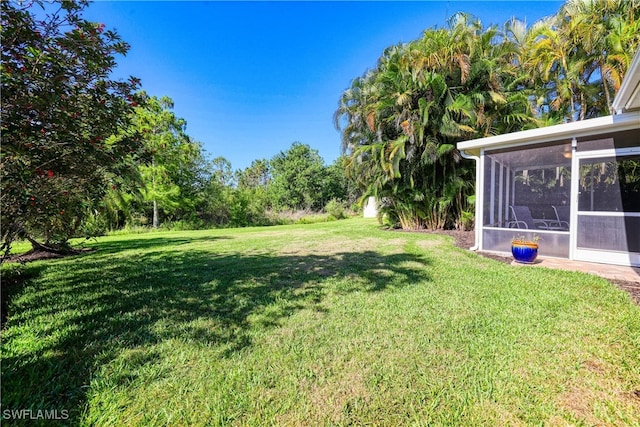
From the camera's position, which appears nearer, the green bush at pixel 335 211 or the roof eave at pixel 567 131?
the roof eave at pixel 567 131

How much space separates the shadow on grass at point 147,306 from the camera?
218 cm

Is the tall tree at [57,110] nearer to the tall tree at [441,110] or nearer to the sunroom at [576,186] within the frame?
the sunroom at [576,186]

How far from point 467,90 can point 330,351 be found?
34.7 ft

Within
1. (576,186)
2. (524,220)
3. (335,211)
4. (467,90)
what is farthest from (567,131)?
(335,211)

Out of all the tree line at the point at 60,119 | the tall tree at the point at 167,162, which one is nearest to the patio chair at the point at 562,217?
the tree line at the point at 60,119

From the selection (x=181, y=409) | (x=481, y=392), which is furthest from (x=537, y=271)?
(x=181, y=409)

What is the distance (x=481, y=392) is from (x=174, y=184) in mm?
21142

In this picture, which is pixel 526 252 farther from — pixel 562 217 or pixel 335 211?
pixel 335 211

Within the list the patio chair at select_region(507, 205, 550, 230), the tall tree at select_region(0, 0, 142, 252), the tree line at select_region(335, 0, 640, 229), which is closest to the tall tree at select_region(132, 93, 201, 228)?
the tree line at select_region(335, 0, 640, 229)

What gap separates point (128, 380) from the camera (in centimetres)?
207

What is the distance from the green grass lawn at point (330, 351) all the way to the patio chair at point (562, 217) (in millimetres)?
1765

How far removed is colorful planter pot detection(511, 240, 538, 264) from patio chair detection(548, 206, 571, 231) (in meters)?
1.11

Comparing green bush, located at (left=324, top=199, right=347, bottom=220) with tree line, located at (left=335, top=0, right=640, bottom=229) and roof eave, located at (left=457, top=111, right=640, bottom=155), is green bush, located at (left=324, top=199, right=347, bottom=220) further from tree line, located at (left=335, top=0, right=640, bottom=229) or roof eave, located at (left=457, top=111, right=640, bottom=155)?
roof eave, located at (left=457, top=111, right=640, bottom=155)

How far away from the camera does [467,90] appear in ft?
32.1
